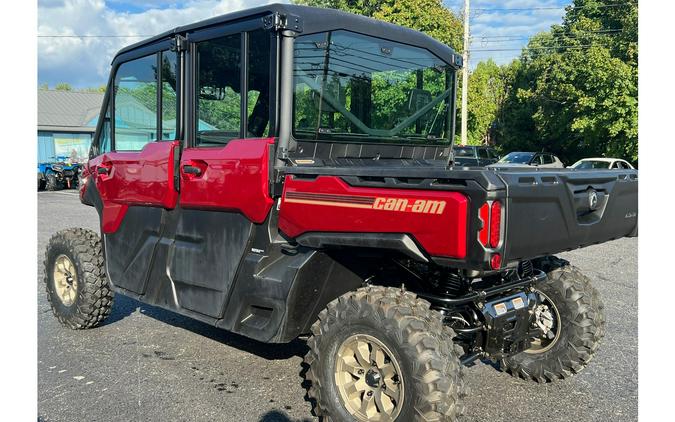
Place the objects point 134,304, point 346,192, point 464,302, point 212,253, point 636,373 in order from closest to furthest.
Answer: point 346,192 → point 464,302 → point 212,253 → point 636,373 → point 134,304

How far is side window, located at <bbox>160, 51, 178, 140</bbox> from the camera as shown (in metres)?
4.62

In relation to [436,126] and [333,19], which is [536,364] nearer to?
[436,126]

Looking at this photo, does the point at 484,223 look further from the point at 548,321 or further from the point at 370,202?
the point at 548,321

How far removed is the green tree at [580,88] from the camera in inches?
893

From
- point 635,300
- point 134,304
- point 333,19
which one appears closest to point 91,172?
point 134,304

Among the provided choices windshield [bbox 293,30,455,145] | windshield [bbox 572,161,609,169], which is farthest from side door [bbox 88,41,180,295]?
windshield [bbox 572,161,609,169]

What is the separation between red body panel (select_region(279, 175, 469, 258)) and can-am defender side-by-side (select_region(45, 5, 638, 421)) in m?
0.01

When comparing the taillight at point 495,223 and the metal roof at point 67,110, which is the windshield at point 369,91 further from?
the metal roof at point 67,110

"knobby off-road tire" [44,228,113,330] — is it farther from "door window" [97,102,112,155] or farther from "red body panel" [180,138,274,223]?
"red body panel" [180,138,274,223]

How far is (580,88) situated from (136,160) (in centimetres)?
2552

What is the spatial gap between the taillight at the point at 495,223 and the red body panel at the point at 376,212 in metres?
0.12

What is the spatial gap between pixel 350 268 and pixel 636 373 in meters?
2.52

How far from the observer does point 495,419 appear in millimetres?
3826

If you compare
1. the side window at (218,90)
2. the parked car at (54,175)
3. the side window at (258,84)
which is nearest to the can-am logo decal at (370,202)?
the side window at (258,84)
